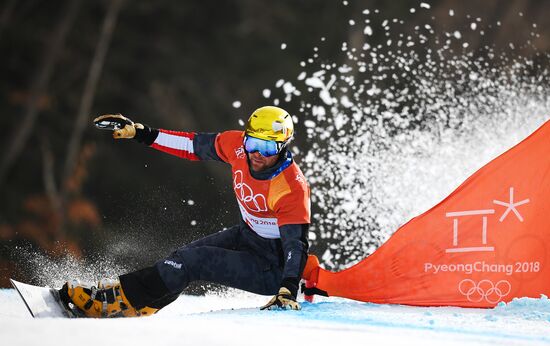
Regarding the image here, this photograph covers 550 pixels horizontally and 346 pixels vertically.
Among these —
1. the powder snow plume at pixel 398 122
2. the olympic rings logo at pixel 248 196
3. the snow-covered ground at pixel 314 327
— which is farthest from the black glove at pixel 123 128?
the powder snow plume at pixel 398 122

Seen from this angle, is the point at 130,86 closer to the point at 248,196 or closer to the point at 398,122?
the point at 398,122

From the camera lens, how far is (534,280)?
11.0 feet

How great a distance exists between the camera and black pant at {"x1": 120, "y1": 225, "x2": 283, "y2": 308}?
3.35 metres

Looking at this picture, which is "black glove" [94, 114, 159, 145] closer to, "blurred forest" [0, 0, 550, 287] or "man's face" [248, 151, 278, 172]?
"man's face" [248, 151, 278, 172]

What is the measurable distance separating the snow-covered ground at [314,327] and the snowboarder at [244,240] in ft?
0.87

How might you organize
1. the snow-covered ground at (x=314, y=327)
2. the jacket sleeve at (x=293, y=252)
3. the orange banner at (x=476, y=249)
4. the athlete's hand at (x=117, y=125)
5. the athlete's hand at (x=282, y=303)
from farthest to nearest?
the athlete's hand at (x=117, y=125) → the orange banner at (x=476, y=249) → the jacket sleeve at (x=293, y=252) → the athlete's hand at (x=282, y=303) → the snow-covered ground at (x=314, y=327)

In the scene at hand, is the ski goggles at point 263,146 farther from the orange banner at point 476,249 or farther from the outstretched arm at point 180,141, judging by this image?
the orange banner at point 476,249

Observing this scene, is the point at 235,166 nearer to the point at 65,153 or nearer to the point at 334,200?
the point at 334,200

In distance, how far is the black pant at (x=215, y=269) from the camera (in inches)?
132

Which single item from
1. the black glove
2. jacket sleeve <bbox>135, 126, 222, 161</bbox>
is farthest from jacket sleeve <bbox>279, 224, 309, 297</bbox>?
the black glove

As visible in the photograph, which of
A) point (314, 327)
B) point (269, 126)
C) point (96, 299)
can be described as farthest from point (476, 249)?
point (96, 299)

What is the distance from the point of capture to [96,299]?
3.26m

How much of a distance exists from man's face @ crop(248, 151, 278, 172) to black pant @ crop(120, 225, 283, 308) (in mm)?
335

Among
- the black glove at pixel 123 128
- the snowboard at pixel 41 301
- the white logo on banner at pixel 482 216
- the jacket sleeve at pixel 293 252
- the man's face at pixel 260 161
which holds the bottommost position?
the snowboard at pixel 41 301
